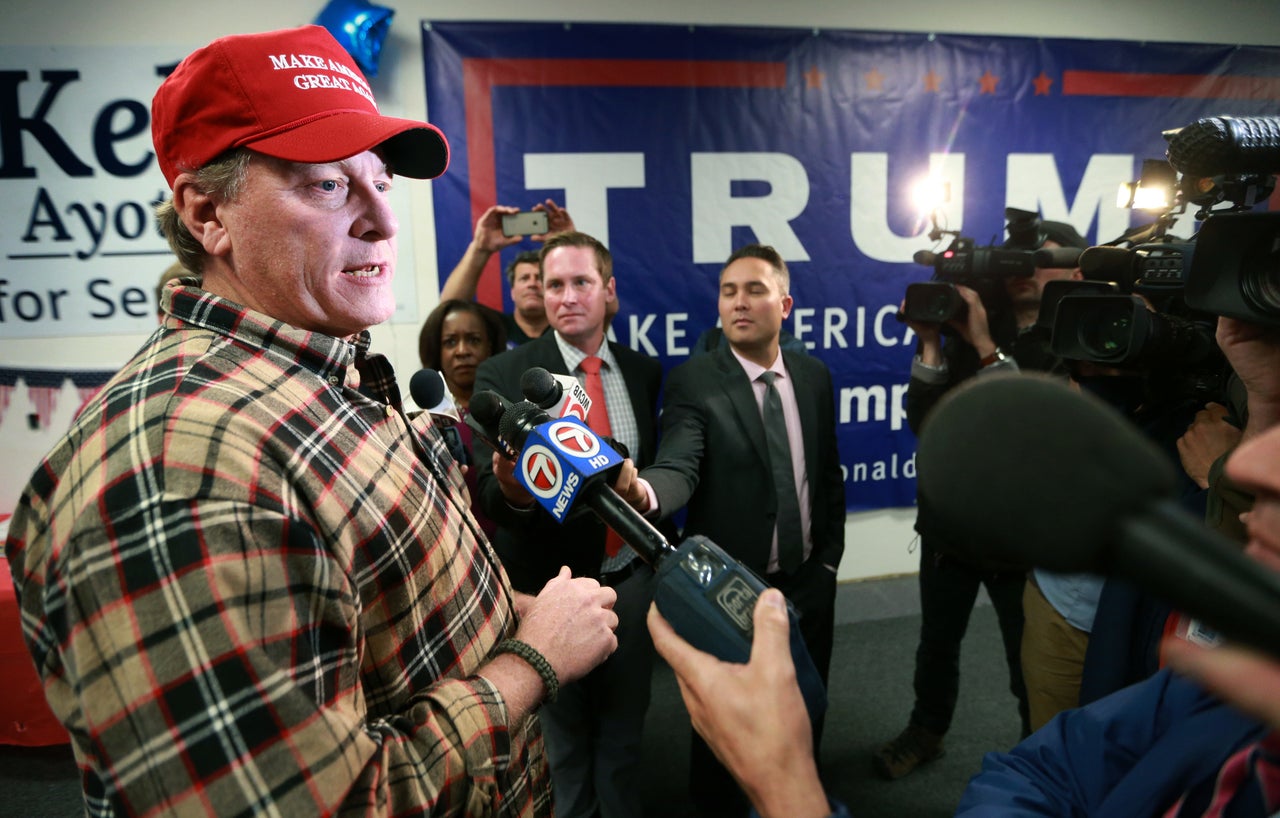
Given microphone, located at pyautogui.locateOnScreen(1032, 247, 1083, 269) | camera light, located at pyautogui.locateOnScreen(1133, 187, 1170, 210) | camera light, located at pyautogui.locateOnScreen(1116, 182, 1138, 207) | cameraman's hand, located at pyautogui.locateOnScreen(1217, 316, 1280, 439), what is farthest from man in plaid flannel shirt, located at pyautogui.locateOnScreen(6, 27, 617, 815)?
camera light, located at pyautogui.locateOnScreen(1116, 182, 1138, 207)

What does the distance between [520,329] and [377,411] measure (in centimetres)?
189

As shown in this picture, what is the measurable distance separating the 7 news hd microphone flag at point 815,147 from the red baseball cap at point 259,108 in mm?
2056

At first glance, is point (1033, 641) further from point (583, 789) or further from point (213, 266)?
point (213, 266)

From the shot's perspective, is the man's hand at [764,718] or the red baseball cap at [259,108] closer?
the man's hand at [764,718]

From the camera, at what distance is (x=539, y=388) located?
105 centimetres

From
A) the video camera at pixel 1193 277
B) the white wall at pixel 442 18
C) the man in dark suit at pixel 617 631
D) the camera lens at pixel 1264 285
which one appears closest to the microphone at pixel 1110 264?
the video camera at pixel 1193 277

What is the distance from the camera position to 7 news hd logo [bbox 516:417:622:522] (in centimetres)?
85

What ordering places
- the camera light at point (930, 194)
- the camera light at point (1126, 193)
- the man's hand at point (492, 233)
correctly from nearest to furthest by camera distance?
the camera light at point (1126, 193)
the man's hand at point (492, 233)
the camera light at point (930, 194)

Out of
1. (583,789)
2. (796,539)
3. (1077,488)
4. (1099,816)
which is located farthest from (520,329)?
(1077,488)

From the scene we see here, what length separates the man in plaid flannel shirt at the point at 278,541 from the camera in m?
0.53

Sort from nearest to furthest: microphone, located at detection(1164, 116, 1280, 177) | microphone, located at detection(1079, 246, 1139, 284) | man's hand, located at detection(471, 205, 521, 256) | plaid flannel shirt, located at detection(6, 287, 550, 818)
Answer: plaid flannel shirt, located at detection(6, 287, 550, 818) → microphone, located at detection(1164, 116, 1280, 177) → microphone, located at detection(1079, 246, 1139, 284) → man's hand, located at detection(471, 205, 521, 256)

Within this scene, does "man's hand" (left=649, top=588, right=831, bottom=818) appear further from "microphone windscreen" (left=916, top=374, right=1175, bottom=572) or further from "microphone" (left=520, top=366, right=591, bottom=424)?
"microphone" (left=520, top=366, right=591, bottom=424)

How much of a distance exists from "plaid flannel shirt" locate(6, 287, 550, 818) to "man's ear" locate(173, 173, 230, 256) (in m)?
0.06

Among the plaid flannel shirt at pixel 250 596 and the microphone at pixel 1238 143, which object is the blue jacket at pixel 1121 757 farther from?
the microphone at pixel 1238 143
